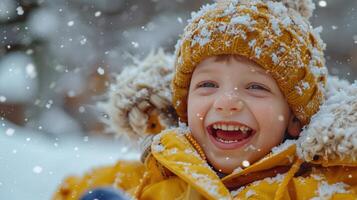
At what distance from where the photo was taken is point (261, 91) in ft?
6.80

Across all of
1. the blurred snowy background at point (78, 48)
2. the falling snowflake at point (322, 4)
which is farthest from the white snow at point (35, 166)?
the falling snowflake at point (322, 4)

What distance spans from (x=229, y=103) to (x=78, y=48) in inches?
251

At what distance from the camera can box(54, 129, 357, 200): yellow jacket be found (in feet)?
6.25

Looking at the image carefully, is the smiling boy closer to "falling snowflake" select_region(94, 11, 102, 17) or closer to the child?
the child

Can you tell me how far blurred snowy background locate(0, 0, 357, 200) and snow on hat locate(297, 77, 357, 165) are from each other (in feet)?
12.0

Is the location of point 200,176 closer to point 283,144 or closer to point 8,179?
point 283,144

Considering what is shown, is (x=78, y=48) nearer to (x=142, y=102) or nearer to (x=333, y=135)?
(x=142, y=102)

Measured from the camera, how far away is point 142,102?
8.45 ft

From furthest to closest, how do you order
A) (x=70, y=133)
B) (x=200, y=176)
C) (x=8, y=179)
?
(x=70, y=133)
(x=8, y=179)
(x=200, y=176)

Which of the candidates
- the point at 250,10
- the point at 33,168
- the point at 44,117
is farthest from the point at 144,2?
the point at 250,10

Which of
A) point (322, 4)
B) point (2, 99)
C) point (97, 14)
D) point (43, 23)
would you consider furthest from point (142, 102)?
point (322, 4)

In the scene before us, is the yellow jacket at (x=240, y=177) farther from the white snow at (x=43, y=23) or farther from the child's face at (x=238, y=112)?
the white snow at (x=43, y=23)

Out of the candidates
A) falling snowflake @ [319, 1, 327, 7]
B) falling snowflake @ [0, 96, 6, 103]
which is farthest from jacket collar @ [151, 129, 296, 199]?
falling snowflake @ [319, 1, 327, 7]

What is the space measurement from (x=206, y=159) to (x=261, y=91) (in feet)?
1.04
